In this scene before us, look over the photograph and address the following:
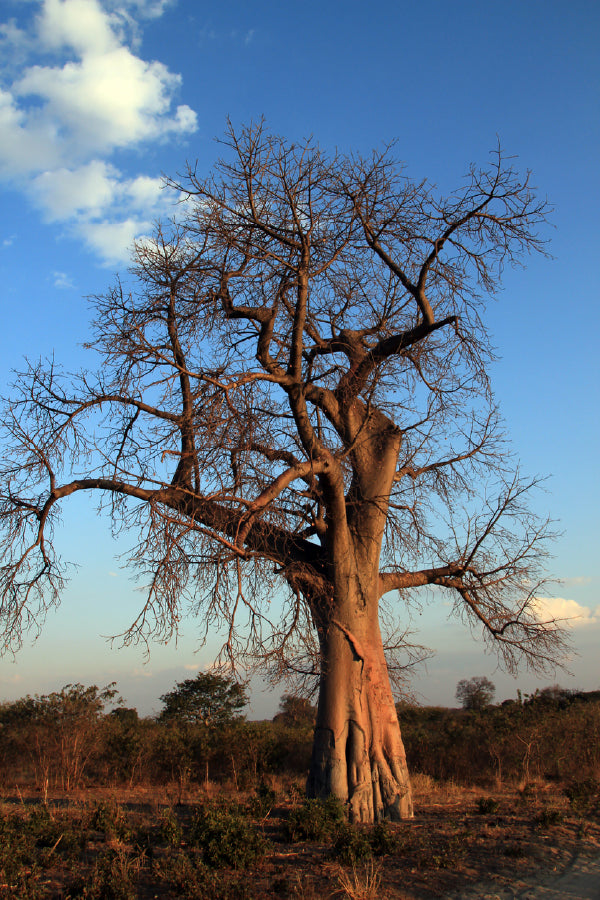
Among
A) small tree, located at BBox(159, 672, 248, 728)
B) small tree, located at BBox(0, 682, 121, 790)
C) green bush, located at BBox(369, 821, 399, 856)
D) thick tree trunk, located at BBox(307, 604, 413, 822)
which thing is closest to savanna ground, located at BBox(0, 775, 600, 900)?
green bush, located at BBox(369, 821, 399, 856)

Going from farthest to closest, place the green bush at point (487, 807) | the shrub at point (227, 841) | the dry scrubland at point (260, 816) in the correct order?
the green bush at point (487, 807), the shrub at point (227, 841), the dry scrubland at point (260, 816)

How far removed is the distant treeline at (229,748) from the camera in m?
11.4

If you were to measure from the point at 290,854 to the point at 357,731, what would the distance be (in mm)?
1754

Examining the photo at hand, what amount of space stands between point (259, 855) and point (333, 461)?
3431mm

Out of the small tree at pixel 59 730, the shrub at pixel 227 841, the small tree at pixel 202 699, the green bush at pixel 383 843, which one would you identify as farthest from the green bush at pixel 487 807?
the small tree at pixel 202 699

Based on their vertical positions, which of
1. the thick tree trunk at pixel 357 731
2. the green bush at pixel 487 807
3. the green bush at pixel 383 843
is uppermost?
the thick tree trunk at pixel 357 731

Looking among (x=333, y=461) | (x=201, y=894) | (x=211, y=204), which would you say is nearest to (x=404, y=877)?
(x=201, y=894)

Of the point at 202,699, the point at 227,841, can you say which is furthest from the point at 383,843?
the point at 202,699

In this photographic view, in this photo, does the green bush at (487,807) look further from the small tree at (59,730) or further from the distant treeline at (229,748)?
the small tree at (59,730)

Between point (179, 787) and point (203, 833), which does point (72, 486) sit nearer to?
point (203, 833)

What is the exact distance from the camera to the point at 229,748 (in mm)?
11875

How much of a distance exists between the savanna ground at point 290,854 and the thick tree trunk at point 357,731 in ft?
1.29

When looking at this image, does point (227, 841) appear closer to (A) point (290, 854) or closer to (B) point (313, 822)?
(A) point (290, 854)

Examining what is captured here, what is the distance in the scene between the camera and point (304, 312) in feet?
21.7
